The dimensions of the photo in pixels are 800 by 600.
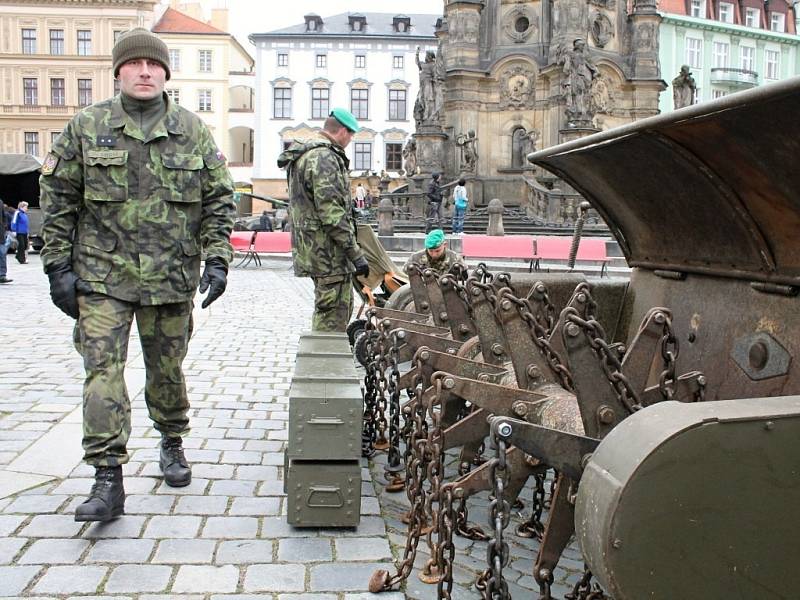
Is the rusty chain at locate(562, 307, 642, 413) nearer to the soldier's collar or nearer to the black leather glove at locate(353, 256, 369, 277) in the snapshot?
the soldier's collar

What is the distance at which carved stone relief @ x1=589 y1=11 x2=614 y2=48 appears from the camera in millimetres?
30641

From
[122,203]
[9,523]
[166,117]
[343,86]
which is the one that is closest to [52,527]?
[9,523]

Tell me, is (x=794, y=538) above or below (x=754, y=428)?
below

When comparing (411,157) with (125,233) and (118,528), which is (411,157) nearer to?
(125,233)

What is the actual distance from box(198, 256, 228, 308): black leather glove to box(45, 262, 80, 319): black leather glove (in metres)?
0.62

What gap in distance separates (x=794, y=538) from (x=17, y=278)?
2028 cm

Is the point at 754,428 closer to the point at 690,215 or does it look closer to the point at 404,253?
the point at 690,215

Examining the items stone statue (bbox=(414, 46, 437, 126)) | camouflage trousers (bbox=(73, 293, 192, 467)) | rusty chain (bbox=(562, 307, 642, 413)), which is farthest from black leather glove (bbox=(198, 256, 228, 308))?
stone statue (bbox=(414, 46, 437, 126))

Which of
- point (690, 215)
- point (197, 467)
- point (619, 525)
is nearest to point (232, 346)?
point (197, 467)

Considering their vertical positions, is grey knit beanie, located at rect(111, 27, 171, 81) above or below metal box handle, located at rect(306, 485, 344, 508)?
above

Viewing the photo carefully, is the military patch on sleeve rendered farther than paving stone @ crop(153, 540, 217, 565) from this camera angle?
Yes

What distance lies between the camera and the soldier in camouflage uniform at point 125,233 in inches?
171

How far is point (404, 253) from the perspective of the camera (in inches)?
963

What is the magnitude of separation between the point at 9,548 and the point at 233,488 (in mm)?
1247
